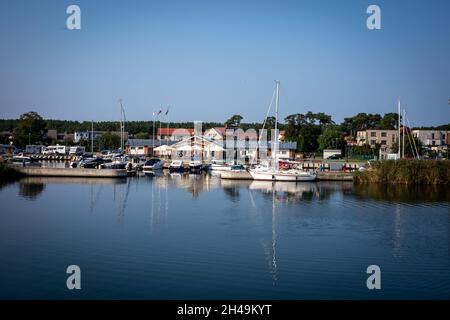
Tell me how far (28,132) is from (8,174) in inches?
2145

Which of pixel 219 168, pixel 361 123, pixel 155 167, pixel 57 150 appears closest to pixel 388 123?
pixel 361 123

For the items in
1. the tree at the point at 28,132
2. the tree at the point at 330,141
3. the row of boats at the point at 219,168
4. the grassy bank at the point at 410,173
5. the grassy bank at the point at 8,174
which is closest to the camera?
the grassy bank at the point at 8,174

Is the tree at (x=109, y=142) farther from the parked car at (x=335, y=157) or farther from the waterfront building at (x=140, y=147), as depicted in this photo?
the parked car at (x=335, y=157)

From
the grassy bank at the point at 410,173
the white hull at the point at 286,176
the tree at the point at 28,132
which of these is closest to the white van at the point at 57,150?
the tree at the point at 28,132

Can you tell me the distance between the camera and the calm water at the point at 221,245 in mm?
15898

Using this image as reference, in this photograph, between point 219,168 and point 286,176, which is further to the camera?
point 219,168

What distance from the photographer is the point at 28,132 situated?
10000cm

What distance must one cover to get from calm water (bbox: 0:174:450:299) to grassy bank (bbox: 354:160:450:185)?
11528 millimetres

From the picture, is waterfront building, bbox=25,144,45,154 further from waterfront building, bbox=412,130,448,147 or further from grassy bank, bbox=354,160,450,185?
waterfront building, bbox=412,130,448,147

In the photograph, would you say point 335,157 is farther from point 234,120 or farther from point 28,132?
point 28,132

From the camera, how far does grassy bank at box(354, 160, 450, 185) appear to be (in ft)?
163

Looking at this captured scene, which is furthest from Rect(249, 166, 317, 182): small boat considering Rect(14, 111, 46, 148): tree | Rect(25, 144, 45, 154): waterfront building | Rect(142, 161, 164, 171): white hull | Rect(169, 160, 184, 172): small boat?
Rect(14, 111, 46, 148): tree

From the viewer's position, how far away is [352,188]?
152 ft

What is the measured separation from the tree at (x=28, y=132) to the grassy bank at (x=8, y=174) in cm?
5101
